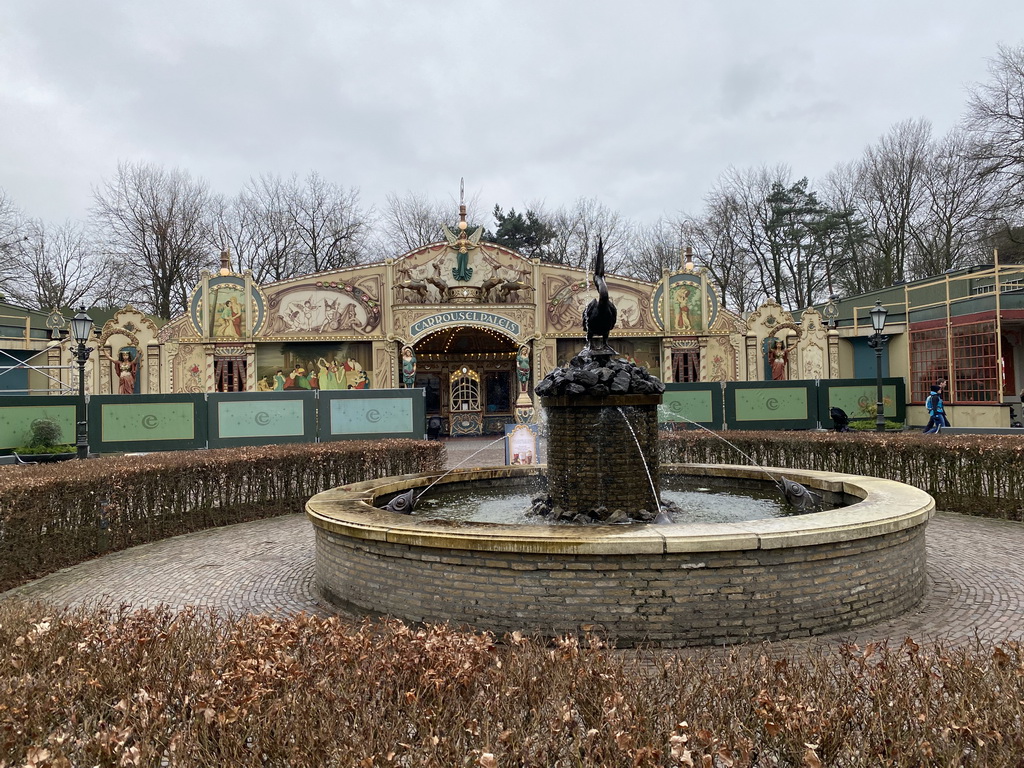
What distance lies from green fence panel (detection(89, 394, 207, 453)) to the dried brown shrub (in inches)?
590

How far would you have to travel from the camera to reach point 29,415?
1611 cm

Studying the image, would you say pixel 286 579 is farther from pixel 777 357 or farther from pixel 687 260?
pixel 777 357

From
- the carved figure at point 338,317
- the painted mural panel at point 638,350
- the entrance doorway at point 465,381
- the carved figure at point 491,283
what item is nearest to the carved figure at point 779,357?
the painted mural panel at point 638,350

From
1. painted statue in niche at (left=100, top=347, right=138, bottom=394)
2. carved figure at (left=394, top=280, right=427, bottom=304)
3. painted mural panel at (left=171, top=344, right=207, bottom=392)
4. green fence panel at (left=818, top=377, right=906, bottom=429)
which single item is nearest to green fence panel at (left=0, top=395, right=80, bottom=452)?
painted mural panel at (left=171, top=344, right=207, bottom=392)

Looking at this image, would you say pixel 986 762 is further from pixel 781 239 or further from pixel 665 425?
pixel 781 239

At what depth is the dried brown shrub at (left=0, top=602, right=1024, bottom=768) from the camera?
6.55 feet

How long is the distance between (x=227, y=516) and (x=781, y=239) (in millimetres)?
39648

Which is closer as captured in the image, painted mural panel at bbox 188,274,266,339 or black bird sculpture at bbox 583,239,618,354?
black bird sculpture at bbox 583,239,618,354

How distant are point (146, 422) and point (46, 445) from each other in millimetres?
2467

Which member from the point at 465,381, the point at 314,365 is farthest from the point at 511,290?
the point at 314,365

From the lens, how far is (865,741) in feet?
6.67

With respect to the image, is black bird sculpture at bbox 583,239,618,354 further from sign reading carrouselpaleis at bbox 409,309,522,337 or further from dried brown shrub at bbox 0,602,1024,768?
sign reading carrouselpaleis at bbox 409,309,522,337

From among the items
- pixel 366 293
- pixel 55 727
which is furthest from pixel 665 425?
pixel 55 727

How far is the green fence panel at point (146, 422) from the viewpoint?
16.2 m
